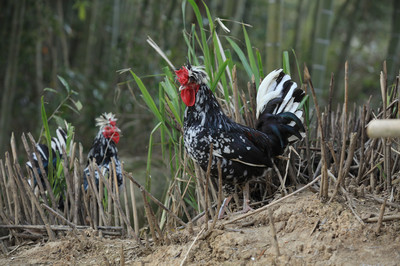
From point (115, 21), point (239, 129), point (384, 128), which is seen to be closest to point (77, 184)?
point (239, 129)

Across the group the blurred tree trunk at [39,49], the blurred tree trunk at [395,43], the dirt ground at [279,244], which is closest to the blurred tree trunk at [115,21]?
the blurred tree trunk at [39,49]

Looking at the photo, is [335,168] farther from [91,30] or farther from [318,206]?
[91,30]

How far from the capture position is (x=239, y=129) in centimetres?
289

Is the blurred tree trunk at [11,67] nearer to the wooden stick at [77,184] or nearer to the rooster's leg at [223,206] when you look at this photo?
the wooden stick at [77,184]

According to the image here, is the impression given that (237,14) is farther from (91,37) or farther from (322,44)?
(91,37)

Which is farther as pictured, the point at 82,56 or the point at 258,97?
the point at 82,56

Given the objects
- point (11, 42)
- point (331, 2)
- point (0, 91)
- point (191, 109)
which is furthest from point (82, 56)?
point (191, 109)

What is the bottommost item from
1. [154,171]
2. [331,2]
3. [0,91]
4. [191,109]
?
[154,171]

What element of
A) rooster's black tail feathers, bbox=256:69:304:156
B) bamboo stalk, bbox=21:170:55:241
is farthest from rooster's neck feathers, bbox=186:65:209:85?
bamboo stalk, bbox=21:170:55:241

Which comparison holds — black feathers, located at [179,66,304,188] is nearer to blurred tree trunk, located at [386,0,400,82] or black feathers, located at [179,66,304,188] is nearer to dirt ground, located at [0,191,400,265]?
dirt ground, located at [0,191,400,265]

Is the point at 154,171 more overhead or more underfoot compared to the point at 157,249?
more underfoot

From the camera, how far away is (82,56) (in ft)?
30.7

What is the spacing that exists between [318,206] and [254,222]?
345mm

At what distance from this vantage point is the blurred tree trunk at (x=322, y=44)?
6.21 meters
